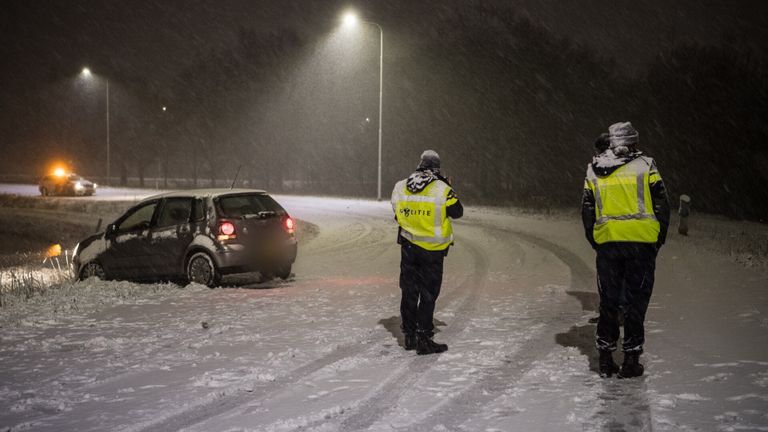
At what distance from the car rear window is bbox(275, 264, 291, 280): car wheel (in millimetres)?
882

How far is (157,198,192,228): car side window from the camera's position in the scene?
36.0ft

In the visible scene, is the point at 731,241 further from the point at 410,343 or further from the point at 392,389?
the point at 392,389

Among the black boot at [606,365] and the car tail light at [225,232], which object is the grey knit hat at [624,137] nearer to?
the black boot at [606,365]

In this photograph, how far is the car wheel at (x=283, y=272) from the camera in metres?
11.5

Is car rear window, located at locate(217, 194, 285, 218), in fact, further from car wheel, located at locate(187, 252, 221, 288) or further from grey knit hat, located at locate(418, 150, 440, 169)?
grey knit hat, located at locate(418, 150, 440, 169)

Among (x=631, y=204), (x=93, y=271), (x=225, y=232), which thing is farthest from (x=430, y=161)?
(x=93, y=271)

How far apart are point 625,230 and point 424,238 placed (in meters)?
1.81

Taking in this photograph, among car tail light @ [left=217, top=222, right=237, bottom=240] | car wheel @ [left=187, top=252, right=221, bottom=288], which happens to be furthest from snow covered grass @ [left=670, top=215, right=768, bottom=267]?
car wheel @ [left=187, top=252, right=221, bottom=288]

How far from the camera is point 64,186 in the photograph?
4306 cm

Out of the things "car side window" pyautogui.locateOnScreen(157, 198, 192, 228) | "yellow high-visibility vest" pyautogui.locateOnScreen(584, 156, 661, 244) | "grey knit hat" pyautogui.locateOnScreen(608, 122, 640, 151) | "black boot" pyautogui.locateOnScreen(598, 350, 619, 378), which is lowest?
"black boot" pyautogui.locateOnScreen(598, 350, 619, 378)

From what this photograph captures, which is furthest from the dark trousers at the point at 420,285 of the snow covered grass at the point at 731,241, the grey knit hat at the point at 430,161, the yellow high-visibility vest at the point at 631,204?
the snow covered grass at the point at 731,241

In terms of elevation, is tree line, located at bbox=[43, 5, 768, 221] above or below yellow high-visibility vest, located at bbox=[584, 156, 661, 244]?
Result: above

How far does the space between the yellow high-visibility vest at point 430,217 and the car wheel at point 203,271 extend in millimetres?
4812

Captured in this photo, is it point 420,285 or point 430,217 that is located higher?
point 430,217
